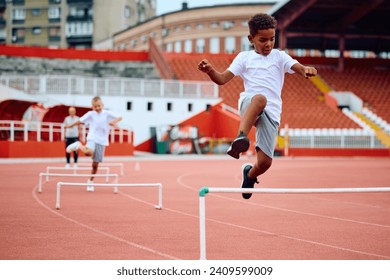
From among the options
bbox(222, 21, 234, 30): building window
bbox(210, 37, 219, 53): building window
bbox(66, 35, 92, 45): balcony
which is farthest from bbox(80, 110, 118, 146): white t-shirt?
bbox(66, 35, 92, 45): balcony

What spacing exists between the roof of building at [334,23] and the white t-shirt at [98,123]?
34.7m

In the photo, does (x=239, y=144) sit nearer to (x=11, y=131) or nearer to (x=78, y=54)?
(x=11, y=131)

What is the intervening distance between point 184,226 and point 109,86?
33.0 m

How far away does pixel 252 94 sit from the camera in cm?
659

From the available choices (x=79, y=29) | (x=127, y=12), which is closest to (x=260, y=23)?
(x=127, y=12)

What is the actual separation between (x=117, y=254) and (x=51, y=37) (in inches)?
2451

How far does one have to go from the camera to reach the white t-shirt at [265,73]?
21.7 feet

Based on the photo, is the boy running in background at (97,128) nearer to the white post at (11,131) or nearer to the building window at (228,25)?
the white post at (11,131)

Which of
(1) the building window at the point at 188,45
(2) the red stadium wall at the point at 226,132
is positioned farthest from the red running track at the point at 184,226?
(1) the building window at the point at 188,45

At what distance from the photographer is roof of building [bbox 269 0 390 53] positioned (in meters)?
47.0

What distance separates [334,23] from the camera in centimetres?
5238

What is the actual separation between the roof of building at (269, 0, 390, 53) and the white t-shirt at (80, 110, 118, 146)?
34.7 metres

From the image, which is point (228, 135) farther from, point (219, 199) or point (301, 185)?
point (219, 199)

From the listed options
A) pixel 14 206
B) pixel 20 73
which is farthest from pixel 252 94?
pixel 20 73
